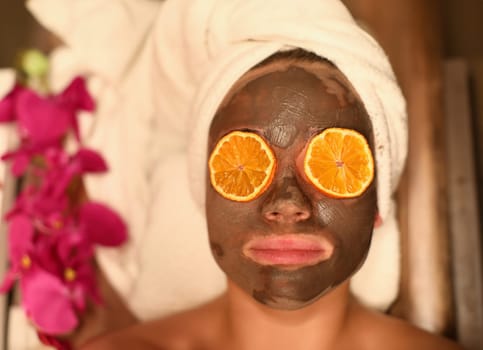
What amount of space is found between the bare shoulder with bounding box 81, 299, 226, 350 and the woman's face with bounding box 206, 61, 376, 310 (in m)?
0.21

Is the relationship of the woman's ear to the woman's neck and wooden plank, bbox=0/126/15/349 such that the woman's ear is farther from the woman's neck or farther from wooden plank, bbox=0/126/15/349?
wooden plank, bbox=0/126/15/349

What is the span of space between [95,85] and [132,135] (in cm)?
14

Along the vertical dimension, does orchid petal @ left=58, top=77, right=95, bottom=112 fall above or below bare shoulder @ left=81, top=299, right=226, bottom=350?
above

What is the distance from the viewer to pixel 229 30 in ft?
3.00

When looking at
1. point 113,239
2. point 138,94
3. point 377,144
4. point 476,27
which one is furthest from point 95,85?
point 476,27

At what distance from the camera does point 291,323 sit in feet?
2.99

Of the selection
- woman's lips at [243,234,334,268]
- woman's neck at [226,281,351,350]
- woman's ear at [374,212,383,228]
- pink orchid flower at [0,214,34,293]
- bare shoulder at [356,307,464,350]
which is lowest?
bare shoulder at [356,307,464,350]

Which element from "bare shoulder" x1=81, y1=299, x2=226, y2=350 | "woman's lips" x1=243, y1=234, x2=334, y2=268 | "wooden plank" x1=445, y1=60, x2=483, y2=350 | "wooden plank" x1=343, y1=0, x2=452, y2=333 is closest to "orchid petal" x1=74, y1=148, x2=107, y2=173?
"bare shoulder" x1=81, y1=299, x2=226, y2=350

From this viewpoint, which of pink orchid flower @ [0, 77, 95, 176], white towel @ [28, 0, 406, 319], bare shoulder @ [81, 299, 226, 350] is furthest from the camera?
pink orchid flower @ [0, 77, 95, 176]

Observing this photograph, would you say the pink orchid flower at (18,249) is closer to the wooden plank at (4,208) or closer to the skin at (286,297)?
the wooden plank at (4,208)

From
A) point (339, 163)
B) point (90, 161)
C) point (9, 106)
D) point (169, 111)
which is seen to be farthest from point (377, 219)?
point (9, 106)

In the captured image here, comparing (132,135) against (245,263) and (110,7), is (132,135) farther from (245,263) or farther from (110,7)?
(245,263)

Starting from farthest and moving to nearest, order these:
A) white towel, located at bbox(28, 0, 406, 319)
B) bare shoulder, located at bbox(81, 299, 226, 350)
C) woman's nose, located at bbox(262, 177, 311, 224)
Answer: bare shoulder, located at bbox(81, 299, 226, 350)
white towel, located at bbox(28, 0, 406, 319)
woman's nose, located at bbox(262, 177, 311, 224)

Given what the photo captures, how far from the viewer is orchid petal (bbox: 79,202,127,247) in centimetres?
117
